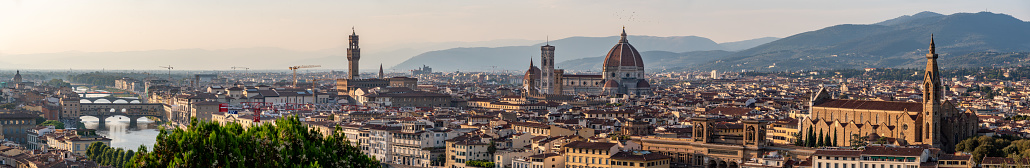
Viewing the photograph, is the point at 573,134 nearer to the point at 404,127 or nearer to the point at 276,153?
the point at 404,127

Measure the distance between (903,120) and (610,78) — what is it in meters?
66.2

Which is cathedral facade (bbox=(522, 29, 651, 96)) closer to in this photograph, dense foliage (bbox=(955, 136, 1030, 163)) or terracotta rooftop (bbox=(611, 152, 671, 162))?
dense foliage (bbox=(955, 136, 1030, 163))

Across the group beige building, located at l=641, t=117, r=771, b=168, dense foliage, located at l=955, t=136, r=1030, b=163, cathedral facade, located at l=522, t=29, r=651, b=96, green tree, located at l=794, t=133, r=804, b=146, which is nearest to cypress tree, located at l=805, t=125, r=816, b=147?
green tree, located at l=794, t=133, r=804, b=146

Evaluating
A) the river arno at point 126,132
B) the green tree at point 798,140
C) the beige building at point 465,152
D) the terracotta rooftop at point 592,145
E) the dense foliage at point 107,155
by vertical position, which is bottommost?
the river arno at point 126,132

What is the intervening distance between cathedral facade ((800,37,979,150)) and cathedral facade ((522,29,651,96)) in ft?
191

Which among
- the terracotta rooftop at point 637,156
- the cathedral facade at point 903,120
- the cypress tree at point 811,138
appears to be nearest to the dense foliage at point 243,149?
the terracotta rooftop at point 637,156

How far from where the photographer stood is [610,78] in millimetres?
111125

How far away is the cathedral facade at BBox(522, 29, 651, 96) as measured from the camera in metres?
108

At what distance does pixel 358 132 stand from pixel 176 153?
103 feet

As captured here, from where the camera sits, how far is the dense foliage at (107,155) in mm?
44625

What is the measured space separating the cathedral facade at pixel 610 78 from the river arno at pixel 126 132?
106 feet

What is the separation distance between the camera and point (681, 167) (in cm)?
4050

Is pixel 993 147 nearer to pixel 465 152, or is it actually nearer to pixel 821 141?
pixel 821 141

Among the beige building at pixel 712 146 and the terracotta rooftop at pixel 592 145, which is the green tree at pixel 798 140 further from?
the terracotta rooftop at pixel 592 145
